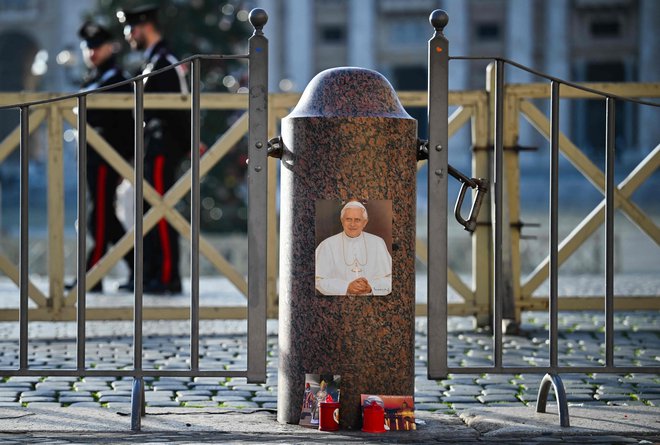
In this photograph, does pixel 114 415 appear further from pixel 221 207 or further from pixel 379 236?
pixel 221 207

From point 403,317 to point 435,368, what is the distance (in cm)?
30

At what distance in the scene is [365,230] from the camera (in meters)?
4.65

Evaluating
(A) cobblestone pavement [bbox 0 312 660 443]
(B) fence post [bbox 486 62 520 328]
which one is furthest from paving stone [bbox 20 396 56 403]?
(B) fence post [bbox 486 62 520 328]

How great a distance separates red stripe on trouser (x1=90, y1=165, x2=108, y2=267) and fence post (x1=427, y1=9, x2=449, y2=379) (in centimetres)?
585

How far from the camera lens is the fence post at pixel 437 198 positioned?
4852 mm

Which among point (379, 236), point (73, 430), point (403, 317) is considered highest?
point (379, 236)

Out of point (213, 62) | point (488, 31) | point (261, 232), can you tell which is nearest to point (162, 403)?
point (261, 232)

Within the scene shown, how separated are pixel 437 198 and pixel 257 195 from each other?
2.15ft

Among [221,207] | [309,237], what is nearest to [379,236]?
[309,237]

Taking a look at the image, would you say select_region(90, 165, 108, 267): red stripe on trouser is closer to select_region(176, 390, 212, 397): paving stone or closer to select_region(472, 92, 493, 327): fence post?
select_region(472, 92, 493, 327): fence post

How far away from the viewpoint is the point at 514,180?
824cm

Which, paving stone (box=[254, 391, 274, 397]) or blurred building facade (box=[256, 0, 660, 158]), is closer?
paving stone (box=[254, 391, 274, 397])

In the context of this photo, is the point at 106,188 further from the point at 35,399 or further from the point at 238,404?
the point at 238,404

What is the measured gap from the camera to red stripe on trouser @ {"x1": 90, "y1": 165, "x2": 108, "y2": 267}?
10.4 meters
